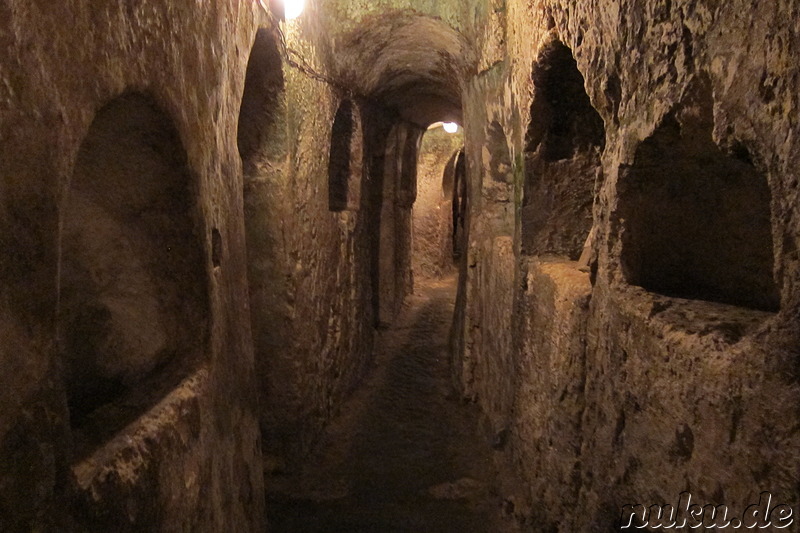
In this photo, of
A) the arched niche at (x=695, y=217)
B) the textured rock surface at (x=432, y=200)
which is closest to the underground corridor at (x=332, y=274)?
the arched niche at (x=695, y=217)

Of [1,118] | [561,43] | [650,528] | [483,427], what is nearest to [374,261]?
[483,427]

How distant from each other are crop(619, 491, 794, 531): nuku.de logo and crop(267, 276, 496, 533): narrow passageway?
1509mm

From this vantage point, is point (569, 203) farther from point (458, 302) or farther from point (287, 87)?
point (458, 302)

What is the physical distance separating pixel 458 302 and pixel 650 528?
3.91m

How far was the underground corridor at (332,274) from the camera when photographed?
3.24 ft

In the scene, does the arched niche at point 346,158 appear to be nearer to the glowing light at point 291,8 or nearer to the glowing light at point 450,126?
the glowing light at point 291,8

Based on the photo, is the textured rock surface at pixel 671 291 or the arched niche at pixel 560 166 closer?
the textured rock surface at pixel 671 291

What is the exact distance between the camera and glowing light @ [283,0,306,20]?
2799 millimetres

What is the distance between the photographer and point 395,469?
344 cm

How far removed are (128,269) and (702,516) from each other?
1537 millimetres

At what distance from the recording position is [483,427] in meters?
3.81

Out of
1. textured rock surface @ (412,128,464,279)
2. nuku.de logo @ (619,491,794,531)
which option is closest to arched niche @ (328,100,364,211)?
nuku.de logo @ (619,491,794,531)

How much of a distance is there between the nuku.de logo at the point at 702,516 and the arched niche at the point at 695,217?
54 cm

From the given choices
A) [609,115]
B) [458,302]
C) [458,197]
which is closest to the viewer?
[609,115]
